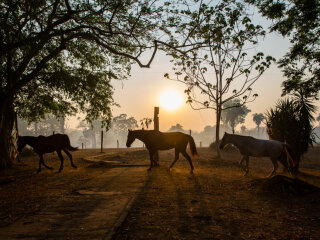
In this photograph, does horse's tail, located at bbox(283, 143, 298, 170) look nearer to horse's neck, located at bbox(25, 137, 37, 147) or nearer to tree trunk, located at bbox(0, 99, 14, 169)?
horse's neck, located at bbox(25, 137, 37, 147)

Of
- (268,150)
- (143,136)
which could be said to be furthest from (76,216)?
(268,150)

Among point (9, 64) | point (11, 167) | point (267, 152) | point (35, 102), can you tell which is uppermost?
point (9, 64)

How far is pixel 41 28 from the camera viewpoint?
11867 mm

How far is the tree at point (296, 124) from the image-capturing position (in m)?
12.1

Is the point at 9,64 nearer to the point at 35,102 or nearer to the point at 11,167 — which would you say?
the point at 35,102

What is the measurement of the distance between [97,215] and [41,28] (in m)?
10.3

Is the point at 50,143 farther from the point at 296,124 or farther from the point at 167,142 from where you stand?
the point at 296,124

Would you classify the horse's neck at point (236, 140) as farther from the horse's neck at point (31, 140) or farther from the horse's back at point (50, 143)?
the horse's neck at point (31, 140)

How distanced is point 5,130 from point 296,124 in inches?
629

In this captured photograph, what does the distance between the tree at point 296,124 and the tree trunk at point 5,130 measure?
14.4 meters

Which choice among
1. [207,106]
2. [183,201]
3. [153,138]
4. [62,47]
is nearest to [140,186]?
[183,201]

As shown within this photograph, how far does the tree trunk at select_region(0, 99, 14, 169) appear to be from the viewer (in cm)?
1353

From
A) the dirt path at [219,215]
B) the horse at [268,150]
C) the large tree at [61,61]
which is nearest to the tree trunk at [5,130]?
the large tree at [61,61]

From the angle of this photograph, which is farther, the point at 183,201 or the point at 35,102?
the point at 35,102
